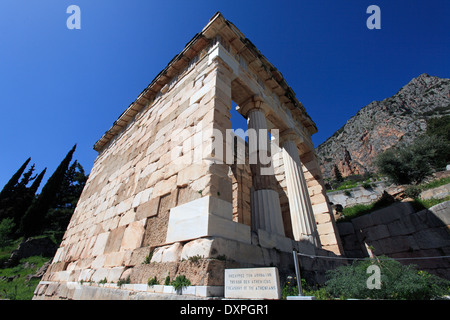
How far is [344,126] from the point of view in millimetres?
67312

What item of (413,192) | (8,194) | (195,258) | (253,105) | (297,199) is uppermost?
(8,194)

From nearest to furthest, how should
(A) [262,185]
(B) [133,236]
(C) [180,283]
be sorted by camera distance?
(C) [180,283], (B) [133,236], (A) [262,185]

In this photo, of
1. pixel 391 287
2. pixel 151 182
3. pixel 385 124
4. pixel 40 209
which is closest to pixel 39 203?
pixel 40 209

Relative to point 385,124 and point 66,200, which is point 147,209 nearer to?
point 66,200

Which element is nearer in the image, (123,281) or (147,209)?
(123,281)

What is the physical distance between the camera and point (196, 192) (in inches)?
125

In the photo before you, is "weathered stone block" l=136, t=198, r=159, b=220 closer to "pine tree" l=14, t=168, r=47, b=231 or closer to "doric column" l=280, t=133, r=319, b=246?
"doric column" l=280, t=133, r=319, b=246

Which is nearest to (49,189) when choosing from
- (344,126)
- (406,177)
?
(406,177)

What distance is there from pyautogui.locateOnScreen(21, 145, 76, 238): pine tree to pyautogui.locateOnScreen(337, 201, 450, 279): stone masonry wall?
31.2 m

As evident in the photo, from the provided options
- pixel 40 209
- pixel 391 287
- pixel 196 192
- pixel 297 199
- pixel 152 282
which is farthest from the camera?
pixel 40 209

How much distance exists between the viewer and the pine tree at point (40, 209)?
23.0m

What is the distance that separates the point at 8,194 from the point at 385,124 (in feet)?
254
